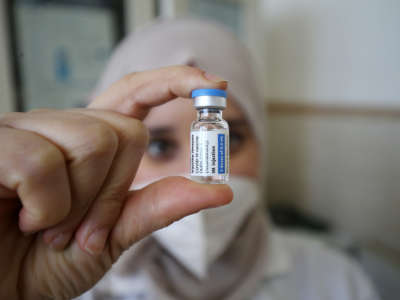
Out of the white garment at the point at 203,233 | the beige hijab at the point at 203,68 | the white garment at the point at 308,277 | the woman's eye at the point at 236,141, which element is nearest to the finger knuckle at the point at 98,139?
the white garment at the point at 203,233

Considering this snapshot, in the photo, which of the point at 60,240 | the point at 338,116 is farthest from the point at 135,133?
the point at 338,116

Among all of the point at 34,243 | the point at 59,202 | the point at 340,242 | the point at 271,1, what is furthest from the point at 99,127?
the point at 271,1

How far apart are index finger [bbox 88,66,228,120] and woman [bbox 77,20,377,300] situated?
1.29ft

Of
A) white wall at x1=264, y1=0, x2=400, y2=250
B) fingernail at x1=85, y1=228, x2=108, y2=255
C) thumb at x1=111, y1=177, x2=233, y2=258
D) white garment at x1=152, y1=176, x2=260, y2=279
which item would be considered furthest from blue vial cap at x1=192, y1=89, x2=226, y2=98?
white wall at x1=264, y1=0, x2=400, y2=250

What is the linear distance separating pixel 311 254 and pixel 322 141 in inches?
29.5

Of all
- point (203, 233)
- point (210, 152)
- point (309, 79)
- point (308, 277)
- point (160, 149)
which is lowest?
point (308, 277)

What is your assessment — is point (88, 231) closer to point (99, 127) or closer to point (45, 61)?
point (99, 127)

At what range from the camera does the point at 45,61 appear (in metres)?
1.01

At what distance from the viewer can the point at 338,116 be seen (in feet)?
5.13

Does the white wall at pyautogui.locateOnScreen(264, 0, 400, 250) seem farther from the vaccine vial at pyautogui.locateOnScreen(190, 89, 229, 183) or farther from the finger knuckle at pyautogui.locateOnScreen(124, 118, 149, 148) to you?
the finger knuckle at pyautogui.locateOnScreen(124, 118, 149, 148)

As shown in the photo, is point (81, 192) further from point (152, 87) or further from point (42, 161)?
point (152, 87)

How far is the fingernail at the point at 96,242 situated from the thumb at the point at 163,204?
0.02m

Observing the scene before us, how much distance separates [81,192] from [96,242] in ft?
0.25

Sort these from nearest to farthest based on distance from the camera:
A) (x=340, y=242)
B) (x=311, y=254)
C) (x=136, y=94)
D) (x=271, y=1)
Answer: (x=136, y=94)
(x=311, y=254)
(x=340, y=242)
(x=271, y=1)
